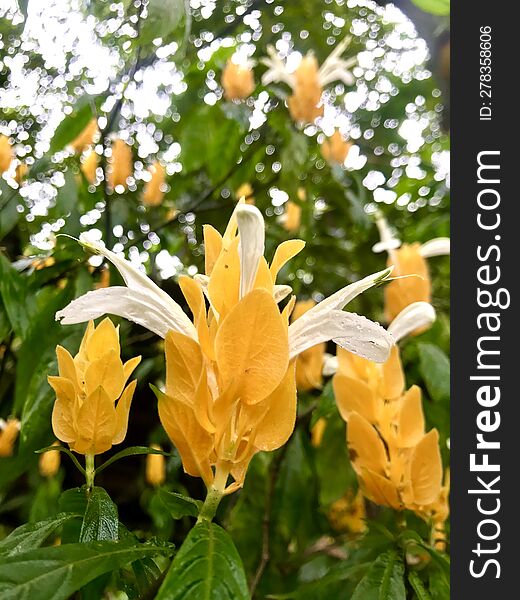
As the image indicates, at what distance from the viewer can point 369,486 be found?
1.53ft

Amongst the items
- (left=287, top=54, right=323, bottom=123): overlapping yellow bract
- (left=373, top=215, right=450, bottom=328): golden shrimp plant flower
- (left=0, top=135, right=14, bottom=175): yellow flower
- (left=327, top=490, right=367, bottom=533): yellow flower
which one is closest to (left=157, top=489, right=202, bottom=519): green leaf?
(left=373, top=215, right=450, bottom=328): golden shrimp plant flower

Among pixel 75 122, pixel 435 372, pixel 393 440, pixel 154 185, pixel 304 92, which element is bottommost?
pixel 393 440

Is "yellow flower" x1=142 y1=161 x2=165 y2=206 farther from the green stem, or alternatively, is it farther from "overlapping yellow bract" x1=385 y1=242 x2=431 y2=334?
the green stem

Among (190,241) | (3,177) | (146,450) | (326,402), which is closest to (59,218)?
(3,177)

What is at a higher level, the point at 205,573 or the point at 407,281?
the point at 407,281

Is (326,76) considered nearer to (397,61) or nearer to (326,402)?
(397,61)

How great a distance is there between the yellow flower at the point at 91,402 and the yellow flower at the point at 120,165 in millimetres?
612

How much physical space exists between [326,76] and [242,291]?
73 centimetres

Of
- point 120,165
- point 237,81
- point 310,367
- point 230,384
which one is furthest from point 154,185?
point 230,384

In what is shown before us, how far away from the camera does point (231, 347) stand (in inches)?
11.5

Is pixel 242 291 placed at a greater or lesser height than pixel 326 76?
lesser

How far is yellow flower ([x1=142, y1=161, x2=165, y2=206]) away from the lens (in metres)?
0.98

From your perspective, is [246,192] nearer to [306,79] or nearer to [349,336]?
[306,79]

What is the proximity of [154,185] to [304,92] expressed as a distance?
0.86ft
